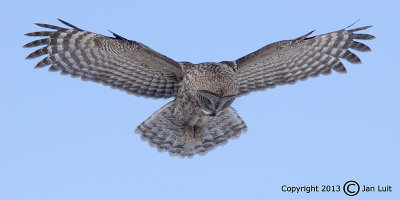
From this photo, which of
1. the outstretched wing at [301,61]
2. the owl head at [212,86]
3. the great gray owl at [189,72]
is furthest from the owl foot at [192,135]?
the outstretched wing at [301,61]

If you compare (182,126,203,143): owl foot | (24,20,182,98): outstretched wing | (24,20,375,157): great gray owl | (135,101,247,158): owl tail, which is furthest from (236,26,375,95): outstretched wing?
(24,20,182,98): outstretched wing

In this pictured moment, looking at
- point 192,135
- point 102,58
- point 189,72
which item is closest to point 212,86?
point 189,72

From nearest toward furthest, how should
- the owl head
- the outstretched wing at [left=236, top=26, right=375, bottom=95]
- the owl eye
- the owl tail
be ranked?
1. the owl head
2. the owl eye
3. the outstretched wing at [left=236, top=26, right=375, bottom=95]
4. the owl tail

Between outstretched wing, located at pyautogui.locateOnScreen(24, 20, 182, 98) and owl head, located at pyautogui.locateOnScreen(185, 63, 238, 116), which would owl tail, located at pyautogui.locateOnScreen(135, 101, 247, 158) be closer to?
outstretched wing, located at pyautogui.locateOnScreen(24, 20, 182, 98)

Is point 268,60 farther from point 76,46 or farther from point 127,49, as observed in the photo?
point 76,46

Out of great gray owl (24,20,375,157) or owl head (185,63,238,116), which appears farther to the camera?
great gray owl (24,20,375,157)

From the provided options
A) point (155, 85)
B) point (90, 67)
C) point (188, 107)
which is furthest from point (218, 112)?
point (90, 67)

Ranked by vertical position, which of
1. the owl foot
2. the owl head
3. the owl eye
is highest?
the owl head
